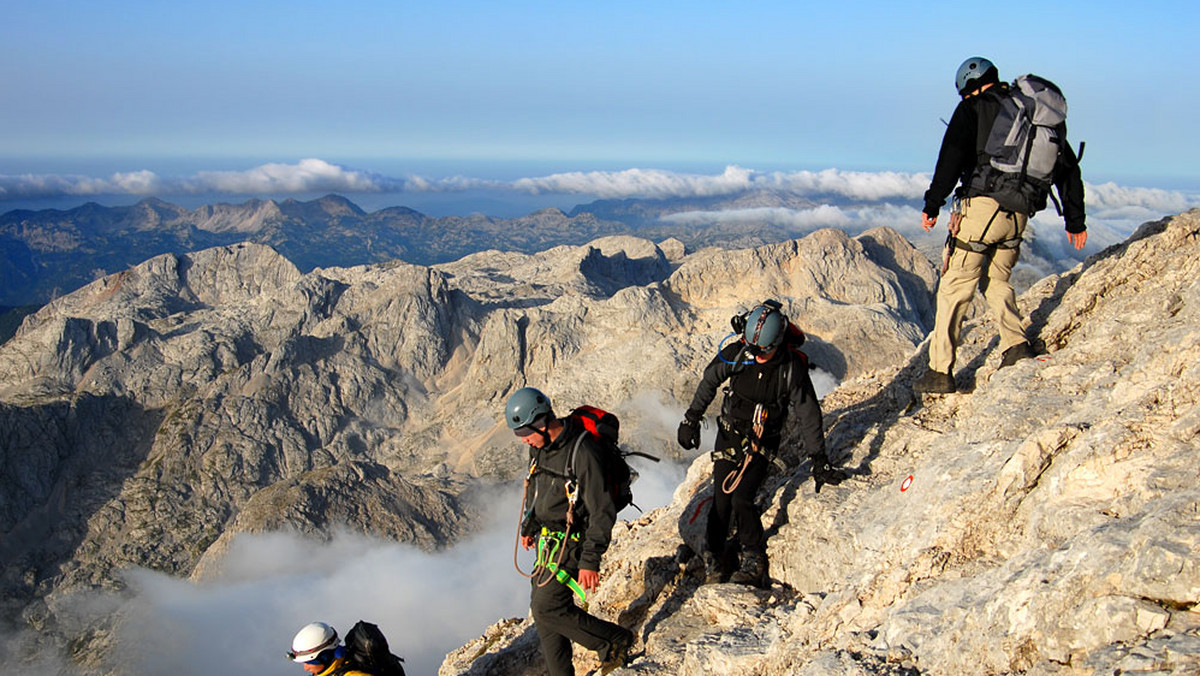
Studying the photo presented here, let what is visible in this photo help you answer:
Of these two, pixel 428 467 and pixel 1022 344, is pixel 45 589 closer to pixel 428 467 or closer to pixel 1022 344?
pixel 428 467

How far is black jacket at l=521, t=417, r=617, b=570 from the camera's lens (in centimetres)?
934

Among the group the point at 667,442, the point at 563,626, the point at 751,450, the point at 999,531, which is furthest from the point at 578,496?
the point at 667,442

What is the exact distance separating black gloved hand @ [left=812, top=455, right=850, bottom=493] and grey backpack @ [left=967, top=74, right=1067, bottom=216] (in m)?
5.19

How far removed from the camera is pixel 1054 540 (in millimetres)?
6941

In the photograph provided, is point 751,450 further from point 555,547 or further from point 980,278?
point 980,278

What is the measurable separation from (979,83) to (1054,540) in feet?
24.8

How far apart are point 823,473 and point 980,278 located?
463 centimetres

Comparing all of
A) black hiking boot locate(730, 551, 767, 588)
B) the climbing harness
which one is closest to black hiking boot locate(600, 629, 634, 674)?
the climbing harness

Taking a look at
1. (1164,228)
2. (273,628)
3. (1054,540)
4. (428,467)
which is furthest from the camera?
(428,467)

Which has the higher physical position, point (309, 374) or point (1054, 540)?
point (1054, 540)

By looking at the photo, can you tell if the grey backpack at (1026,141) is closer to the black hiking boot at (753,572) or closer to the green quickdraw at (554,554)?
the black hiking boot at (753,572)

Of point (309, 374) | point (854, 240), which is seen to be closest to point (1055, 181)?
point (309, 374)

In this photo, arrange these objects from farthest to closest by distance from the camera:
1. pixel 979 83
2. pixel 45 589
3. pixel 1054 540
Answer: pixel 45 589 → pixel 979 83 → pixel 1054 540

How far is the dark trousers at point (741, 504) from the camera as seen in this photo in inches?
Answer: 448
